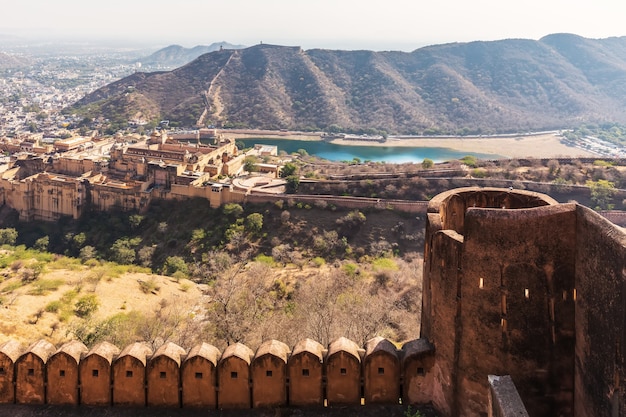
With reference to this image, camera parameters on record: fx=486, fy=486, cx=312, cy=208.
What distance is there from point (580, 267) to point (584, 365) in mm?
1138

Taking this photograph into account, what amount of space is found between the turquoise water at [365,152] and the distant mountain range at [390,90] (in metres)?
9.94

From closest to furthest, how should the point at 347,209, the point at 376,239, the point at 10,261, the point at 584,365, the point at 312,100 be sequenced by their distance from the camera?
the point at 584,365 < the point at 10,261 < the point at 376,239 < the point at 347,209 < the point at 312,100

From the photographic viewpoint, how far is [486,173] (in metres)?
42.4

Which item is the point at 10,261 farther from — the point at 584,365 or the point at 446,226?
the point at 584,365

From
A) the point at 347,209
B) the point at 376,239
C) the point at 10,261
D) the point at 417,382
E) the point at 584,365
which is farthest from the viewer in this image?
the point at 347,209

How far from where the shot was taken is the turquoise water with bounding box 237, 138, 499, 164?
81.5m

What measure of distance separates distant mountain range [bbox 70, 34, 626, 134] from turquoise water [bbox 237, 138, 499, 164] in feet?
32.6

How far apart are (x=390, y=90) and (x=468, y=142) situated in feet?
106

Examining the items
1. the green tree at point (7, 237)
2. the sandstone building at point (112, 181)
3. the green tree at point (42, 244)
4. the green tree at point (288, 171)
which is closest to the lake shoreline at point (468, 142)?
the sandstone building at point (112, 181)

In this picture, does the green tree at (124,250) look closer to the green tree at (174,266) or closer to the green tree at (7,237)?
the green tree at (174,266)

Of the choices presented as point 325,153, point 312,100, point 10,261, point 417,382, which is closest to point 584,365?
point 417,382

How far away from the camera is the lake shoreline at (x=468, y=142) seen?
281ft

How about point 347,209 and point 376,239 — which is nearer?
point 376,239

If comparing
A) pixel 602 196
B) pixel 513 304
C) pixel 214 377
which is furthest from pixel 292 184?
pixel 513 304
